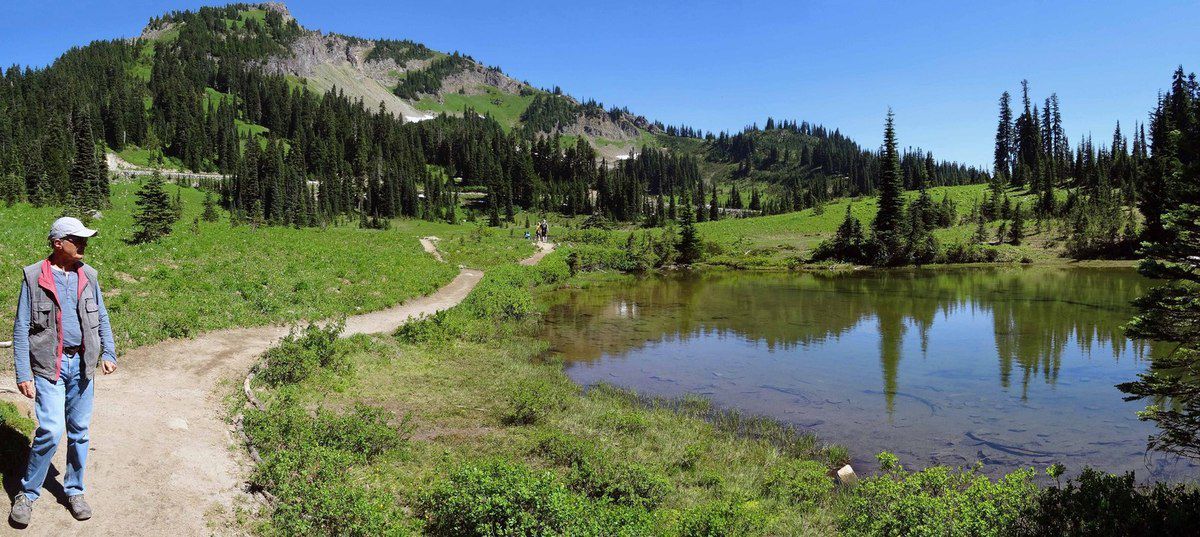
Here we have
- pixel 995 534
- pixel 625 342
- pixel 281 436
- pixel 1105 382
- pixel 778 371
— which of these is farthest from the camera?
pixel 625 342

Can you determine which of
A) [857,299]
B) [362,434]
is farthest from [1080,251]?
[362,434]

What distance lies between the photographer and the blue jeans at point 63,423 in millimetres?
6711

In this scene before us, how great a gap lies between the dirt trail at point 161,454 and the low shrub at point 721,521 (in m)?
6.33

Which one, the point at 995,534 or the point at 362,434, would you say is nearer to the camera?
the point at 995,534

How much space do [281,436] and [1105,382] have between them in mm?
24989

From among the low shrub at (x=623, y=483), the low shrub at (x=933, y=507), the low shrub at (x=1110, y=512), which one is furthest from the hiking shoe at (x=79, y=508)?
the low shrub at (x=1110, y=512)

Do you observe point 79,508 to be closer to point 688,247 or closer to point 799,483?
point 799,483

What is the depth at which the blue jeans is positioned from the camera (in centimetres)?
671

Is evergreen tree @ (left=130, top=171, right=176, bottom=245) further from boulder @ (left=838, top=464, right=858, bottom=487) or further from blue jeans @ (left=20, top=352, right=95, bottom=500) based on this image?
boulder @ (left=838, top=464, right=858, bottom=487)

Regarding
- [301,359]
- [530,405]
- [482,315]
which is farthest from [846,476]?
[482,315]

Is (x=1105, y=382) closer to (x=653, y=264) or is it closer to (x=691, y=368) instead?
(x=691, y=368)

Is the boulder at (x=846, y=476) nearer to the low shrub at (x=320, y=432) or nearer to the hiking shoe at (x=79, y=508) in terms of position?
the low shrub at (x=320, y=432)

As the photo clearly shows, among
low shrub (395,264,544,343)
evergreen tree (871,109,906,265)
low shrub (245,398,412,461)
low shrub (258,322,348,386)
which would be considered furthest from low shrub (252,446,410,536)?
evergreen tree (871,109,906,265)

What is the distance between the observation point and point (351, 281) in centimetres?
2992
